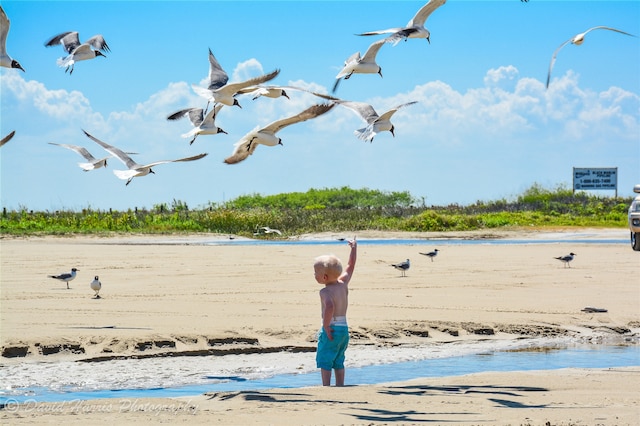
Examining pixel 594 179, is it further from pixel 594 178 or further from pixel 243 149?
pixel 243 149

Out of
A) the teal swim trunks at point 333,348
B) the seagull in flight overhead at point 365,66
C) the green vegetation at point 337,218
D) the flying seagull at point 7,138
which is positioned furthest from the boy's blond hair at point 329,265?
the green vegetation at point 337,218

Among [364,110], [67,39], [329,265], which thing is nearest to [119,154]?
[67,39]

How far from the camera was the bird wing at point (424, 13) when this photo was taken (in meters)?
11.9

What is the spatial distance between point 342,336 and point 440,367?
2483 mm

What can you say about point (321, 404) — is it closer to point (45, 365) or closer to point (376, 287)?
point (45, 365)

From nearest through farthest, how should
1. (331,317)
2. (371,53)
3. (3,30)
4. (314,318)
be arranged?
(331,317) → (3,30) → (371,53) → (314,318)

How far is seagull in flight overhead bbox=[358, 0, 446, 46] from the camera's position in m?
11.6

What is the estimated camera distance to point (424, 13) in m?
12.1

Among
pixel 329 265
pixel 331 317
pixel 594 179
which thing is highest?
pixel 594 179

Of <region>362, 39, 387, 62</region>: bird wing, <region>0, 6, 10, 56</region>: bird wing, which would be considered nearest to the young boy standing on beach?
<region>362, 39, 387, 62</region>: bird wing

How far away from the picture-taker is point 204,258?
77.9ft

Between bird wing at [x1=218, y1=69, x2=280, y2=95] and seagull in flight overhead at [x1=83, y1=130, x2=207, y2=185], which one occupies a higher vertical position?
bird wing at [x1=218, y1=69, x2=280, y2=95]

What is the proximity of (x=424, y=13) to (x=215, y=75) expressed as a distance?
118 inches

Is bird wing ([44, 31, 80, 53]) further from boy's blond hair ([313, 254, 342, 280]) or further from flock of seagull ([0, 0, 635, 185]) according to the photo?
boy's blond hair ([313, 254, 342, 280])
